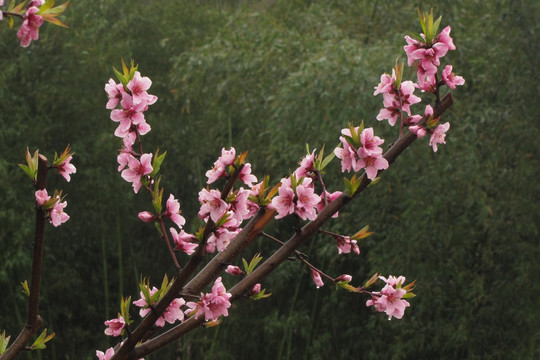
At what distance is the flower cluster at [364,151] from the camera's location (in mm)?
965

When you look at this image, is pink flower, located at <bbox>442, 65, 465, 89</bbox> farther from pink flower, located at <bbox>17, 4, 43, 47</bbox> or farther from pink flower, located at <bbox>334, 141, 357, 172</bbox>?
pink flower, located at <bbox>17, 4, 43, 47</bbox>

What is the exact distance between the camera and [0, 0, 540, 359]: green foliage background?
445cm

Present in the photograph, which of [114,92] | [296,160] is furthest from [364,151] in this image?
[296,160]

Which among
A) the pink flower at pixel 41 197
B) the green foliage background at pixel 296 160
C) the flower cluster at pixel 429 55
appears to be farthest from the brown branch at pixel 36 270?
the green foliage background at pixel 296 160

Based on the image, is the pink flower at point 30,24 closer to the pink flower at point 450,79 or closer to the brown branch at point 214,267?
the brown branch at point 214,267

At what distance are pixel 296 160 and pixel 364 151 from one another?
3790 millimetres

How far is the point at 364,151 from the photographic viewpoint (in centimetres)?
97

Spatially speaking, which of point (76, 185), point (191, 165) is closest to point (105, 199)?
point (76, 185)

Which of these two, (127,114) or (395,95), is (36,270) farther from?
(395,95)

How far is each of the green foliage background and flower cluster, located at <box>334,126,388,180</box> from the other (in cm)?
330

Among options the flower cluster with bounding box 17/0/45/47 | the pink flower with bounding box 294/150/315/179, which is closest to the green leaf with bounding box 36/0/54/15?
the flower cluster with bounding box 17/0/45/47

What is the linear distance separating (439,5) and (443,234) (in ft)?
4.66

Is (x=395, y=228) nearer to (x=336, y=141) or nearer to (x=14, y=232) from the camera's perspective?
(x=336, y=141)

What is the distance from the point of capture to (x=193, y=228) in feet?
16.9
